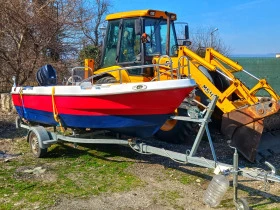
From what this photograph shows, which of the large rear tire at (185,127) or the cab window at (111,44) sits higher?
the cab window at (111,44)

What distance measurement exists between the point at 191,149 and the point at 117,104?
3.94ft

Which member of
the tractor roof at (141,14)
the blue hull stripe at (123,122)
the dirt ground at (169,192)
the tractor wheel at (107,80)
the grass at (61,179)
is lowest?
the dirt ground at (169,192)

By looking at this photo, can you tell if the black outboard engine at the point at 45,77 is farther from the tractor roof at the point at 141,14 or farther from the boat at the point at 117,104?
the tractor roof at the point at 141,14

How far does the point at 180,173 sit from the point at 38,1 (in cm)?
794

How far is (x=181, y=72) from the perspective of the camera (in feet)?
21.3

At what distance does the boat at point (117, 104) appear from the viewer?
493cm

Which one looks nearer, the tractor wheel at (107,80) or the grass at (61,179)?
the grass at (61,179)

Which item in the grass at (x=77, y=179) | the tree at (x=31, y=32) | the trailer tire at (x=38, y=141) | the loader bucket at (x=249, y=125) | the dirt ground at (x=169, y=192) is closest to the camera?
the dirt ground at (x=169, y=192)

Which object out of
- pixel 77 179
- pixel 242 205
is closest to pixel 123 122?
pixel 77 179

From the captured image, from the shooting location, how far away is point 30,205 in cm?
420

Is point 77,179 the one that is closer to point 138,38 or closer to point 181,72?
point 181,72

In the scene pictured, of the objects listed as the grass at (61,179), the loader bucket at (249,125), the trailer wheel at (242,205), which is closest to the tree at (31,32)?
the grass at (61,179)

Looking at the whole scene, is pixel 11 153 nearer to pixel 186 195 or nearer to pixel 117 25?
pixel 117 25

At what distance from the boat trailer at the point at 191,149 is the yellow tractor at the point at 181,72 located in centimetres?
85
